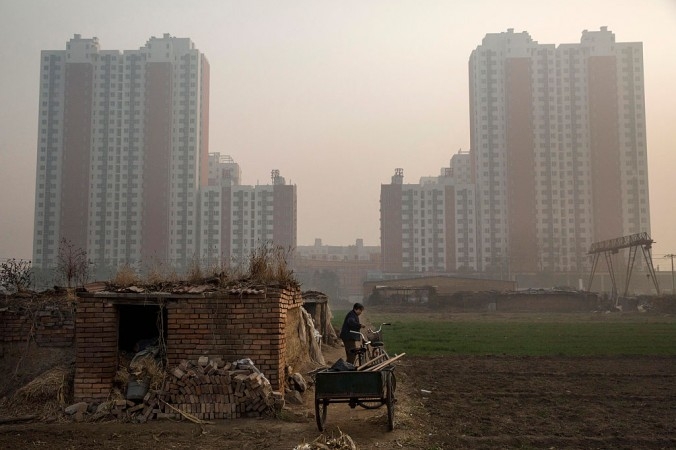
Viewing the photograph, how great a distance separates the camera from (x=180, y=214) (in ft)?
327

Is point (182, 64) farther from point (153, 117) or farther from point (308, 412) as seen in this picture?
point (308, 412)

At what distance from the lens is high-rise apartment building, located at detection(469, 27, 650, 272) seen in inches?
3996

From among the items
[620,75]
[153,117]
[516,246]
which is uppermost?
[620,75]

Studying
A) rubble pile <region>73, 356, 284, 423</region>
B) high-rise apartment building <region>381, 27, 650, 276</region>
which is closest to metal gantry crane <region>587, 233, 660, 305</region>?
high-rise apartment building <region>381, 27, 650, 276</region>

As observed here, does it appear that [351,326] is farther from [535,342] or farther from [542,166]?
[542,166]

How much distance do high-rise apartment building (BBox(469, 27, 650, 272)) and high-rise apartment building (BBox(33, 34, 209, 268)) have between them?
5138 centimetres

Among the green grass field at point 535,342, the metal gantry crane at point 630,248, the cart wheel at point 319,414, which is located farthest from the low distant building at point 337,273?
the cart wheel at point 319,414

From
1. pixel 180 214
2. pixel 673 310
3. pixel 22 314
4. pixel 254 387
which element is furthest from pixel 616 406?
pixel 180 214

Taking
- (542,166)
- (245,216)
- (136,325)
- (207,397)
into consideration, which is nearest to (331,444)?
(207,397)

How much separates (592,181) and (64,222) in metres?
85.9

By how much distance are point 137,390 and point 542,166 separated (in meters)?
103

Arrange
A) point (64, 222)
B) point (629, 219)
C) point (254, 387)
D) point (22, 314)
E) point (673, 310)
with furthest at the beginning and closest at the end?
point (629, 219) < point (64, 222) < point (673, 310) < point (22, 314) < point (254, 387)

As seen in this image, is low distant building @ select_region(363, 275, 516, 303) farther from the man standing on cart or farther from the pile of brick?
the pile of brick

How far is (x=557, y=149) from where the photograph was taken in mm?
104000
